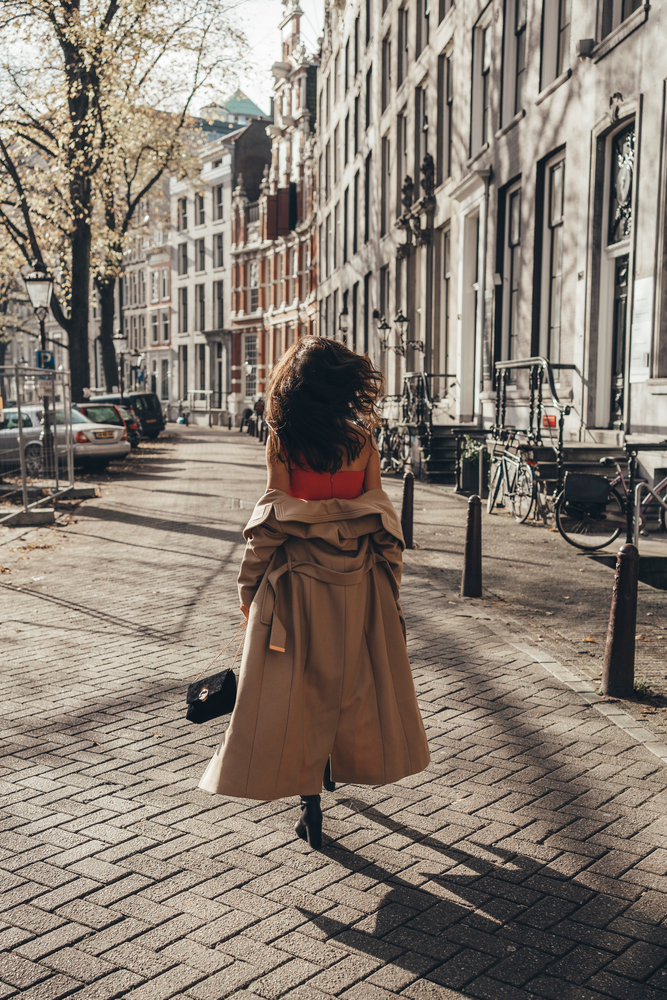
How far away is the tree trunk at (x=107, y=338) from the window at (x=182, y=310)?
30828 millimetres

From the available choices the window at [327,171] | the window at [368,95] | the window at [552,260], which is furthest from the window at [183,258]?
the window at [552,260]

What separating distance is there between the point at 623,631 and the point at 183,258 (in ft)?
205

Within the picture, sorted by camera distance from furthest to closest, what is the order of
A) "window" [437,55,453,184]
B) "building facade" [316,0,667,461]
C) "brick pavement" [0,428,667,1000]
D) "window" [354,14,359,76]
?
"window" [354,14,359,76] → "window" [437,55,453,184] → "building facade" [316,0,667,461] → "brick pavement" [0,428,667,1000]

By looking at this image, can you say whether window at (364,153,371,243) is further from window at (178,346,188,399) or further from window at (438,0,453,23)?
window at (178,346,188,399)

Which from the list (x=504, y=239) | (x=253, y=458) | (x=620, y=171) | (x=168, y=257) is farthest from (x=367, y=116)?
(x=168, y=257)

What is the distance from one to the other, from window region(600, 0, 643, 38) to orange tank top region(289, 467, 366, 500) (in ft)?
40.5

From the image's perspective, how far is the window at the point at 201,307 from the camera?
61.7 metres

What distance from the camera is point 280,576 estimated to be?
126 inches

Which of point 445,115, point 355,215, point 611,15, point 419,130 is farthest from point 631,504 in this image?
point 355,215

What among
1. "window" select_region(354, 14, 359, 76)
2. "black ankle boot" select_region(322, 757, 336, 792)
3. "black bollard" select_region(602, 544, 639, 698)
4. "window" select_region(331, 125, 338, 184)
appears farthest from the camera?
"window" select_region(331, 125, 338, 184)

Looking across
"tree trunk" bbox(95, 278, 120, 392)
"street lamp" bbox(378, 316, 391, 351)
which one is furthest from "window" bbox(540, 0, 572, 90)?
"tree trunk" bbox(95, 278, 120, 392)

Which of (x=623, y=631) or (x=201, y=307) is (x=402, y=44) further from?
(x=201, y=307)

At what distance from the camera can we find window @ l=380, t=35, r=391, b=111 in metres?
28.4

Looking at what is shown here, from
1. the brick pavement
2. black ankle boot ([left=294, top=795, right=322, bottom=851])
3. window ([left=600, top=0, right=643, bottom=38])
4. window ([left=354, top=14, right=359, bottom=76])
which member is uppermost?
window ([left=354, top=14, right=359, bottom=76])
